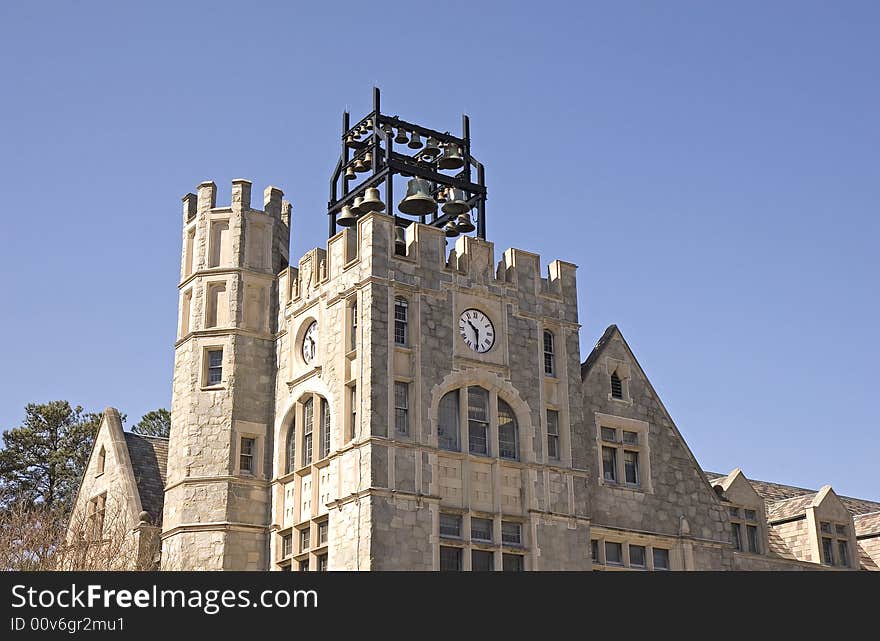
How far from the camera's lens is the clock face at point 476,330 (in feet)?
132

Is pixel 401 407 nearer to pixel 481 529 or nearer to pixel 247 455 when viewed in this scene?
pixel 481 529

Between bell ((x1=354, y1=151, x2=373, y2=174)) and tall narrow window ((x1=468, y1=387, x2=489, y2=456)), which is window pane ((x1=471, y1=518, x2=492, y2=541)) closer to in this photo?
tall narrow window ((x1=468, y1=387, x2=489, y2=456))

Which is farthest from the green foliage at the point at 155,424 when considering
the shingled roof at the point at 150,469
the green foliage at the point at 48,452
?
the shingled roof at the point at 150,469

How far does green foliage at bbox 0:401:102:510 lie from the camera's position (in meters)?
64.9

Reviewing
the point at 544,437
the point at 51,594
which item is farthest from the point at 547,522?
the point at 51,594

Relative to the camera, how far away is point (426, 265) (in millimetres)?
39875

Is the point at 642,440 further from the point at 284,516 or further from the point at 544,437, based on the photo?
the point at 284,516

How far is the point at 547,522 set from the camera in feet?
129

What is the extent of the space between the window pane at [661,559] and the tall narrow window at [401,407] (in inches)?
390

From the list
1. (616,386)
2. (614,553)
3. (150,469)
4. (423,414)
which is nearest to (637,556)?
(614,553)

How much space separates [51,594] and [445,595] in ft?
19.5

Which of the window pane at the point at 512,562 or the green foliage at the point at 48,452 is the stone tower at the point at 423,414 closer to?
the window pane at the point at 512,562

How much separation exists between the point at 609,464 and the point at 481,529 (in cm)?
609

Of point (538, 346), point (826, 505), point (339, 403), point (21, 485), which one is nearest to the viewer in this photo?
point (339, 403)
